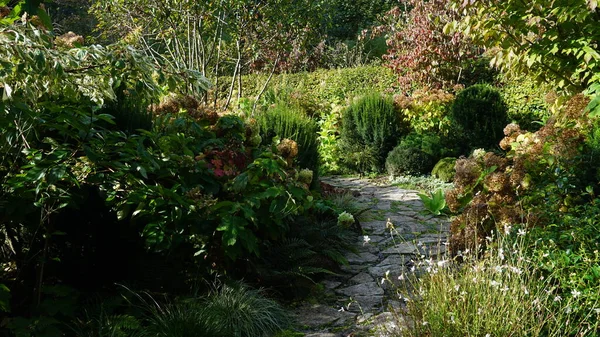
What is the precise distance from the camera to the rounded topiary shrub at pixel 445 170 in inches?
317

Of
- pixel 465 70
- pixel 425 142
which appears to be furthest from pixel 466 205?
pixel 465 70

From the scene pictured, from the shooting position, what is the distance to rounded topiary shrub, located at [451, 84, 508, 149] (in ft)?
28.8

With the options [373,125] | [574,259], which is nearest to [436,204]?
[574,259]

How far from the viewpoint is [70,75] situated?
116 inches

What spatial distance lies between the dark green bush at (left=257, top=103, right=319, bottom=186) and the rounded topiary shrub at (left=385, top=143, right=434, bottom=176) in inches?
85.9

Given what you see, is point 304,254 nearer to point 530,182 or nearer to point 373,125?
point 530,182

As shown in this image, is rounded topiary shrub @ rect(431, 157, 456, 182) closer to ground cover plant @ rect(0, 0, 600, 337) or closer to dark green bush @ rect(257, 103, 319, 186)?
ground cover plant @ rect(0, 0, 600, 337)

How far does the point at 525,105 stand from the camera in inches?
355

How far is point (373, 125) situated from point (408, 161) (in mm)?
Answer: 1042

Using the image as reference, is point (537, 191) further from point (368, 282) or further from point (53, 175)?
point (53, 175)

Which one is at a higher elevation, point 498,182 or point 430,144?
point 498,182

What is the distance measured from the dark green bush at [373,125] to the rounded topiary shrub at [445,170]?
1.06 metres

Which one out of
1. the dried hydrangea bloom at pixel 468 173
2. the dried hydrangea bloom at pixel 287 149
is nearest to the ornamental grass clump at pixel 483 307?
the dried hydrangea bloom at pixel 468 173

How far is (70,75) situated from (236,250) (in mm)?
1256
